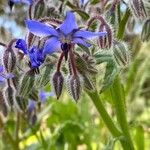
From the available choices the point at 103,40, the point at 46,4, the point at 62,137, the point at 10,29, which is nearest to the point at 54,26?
the point at 103,40

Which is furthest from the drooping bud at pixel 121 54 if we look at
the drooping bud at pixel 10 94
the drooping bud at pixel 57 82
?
the drooping bud at pixel 10 94

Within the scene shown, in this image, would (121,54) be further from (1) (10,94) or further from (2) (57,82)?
(1) (10,94)

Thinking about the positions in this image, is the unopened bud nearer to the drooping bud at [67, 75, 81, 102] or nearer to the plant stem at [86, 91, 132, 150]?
the drooping bud at [67, 75, 81, 102]

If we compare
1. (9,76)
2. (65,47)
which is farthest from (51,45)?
(9,76)

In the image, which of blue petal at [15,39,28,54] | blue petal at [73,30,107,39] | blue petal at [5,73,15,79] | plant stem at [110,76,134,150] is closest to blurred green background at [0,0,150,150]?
plant stem at [110,76,134,150]

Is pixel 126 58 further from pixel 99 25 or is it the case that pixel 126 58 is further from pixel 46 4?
pixel 46 4
